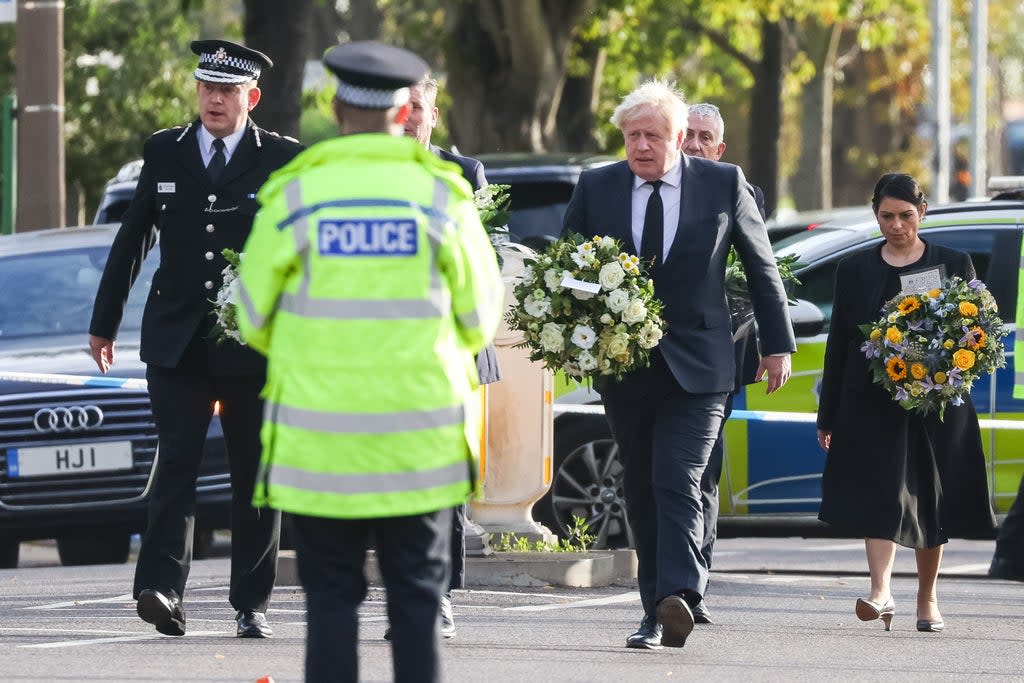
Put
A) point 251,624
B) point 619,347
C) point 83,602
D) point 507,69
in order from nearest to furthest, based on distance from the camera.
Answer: point 619,347 < point 251,624 < point 83,602 < point 507,69

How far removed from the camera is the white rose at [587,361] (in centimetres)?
755

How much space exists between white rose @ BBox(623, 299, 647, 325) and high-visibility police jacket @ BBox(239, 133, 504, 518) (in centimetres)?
232

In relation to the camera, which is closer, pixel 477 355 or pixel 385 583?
pixel 385 583

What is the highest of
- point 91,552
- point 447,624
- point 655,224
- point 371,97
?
point 371,97

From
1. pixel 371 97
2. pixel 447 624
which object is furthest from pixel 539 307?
pixel 371 97

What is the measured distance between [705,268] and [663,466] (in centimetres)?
70

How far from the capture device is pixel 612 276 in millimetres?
7527

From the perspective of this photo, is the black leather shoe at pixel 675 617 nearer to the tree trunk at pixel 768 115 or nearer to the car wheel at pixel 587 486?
the car wheel at pixel 587 486

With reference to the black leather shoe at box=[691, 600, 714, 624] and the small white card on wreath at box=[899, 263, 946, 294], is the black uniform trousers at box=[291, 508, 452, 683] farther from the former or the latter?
the small white card on wreath at box=[899, 263, 946, 294]

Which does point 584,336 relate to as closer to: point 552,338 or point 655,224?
point 552,338

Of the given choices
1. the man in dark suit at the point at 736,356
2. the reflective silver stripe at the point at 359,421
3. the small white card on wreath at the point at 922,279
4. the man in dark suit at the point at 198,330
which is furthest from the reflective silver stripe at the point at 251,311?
the small white card on wreath at the point at 922,279

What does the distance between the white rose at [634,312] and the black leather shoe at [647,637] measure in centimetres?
106

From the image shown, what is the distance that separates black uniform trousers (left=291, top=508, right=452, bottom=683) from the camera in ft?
16.8

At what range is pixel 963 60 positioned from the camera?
1533 inches
